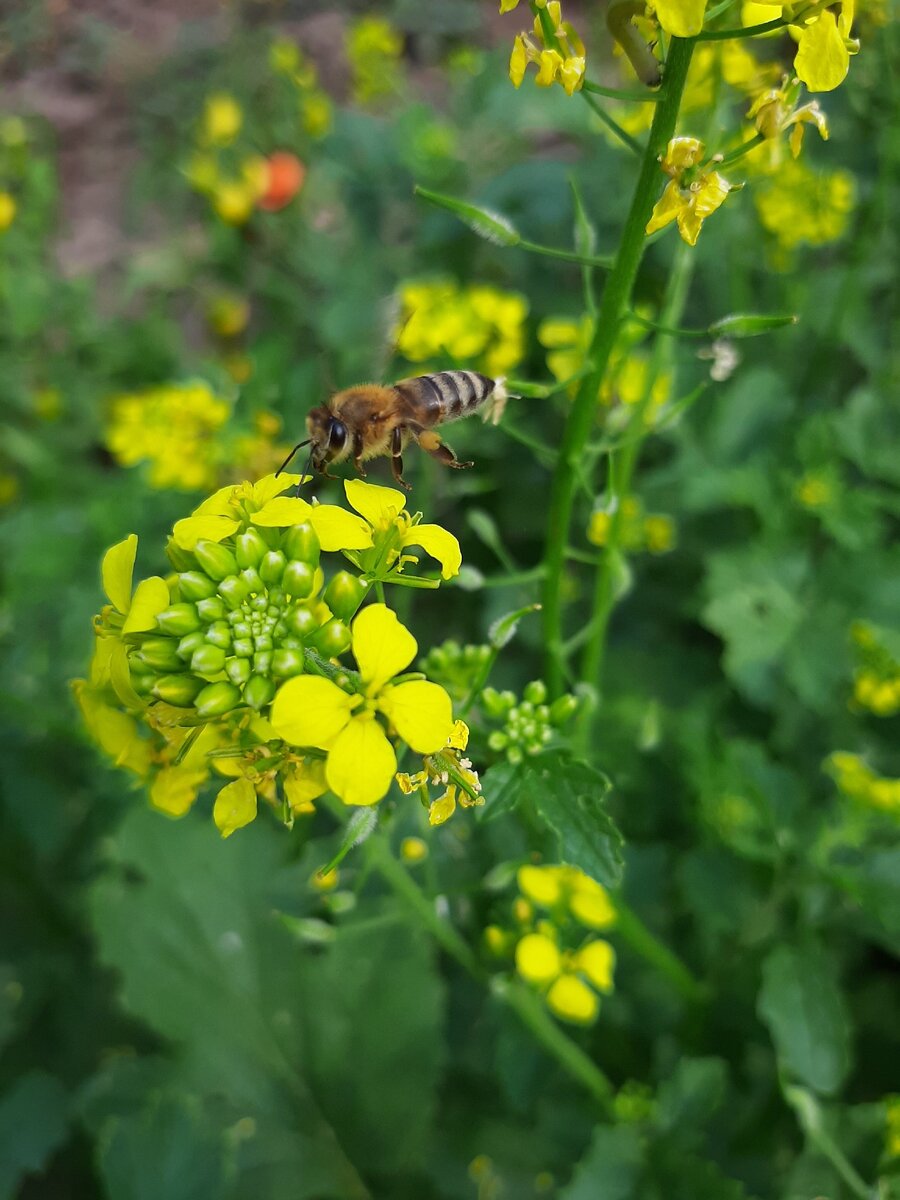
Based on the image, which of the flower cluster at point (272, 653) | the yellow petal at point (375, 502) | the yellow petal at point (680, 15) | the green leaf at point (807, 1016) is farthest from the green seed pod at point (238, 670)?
the green leaf at point (807, 1016)

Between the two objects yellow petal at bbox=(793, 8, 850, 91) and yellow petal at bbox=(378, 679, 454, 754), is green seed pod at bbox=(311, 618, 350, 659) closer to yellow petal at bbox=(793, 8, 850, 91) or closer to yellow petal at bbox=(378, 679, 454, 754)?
yellow petal at bbox=(378, 679, 454, 754)

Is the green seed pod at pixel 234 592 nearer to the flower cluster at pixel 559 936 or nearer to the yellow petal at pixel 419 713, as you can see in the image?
the yellow petal at pixel 419 713

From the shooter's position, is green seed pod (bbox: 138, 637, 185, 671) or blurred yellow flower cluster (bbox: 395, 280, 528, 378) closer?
green seed pod (bbox: 138, 637, 185, 671)

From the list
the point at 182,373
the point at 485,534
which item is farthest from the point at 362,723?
the point at 182,373

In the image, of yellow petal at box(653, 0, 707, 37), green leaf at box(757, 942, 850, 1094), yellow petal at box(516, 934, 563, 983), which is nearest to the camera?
yellow petal at box(653, 0, 707, 37)

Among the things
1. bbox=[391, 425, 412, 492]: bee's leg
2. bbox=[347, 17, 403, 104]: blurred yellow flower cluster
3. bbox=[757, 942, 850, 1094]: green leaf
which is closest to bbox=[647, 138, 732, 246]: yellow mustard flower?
bbox=[391, 425, 412, 492]: bee's leg

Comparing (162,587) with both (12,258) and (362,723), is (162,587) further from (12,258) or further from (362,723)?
(12,258)

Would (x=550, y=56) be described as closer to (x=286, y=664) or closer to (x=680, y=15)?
(x=680, y=15)
